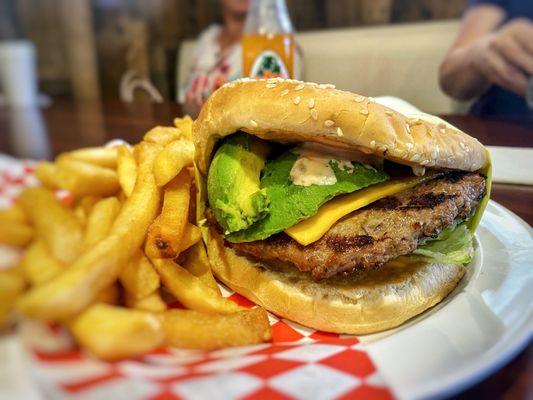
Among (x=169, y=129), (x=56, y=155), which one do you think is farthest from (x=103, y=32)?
(x=56, y=155)

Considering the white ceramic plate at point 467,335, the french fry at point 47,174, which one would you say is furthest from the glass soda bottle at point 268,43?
the french fry at point 47,174

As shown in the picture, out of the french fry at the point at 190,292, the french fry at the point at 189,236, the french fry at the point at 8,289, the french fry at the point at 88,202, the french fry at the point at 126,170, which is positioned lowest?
the french fry at the point at 190,292

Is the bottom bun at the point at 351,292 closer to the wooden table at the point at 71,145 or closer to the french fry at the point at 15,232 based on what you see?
the wooden table at the point at 71,145

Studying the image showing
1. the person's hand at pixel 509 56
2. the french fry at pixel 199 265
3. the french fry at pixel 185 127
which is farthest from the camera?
the person's hand at pixel 509 56

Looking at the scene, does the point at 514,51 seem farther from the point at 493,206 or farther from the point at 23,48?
the point at 23,48

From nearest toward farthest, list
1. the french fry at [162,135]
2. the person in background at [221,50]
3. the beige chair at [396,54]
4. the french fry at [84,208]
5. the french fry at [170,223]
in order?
the french fry at [84,208], the french fry at [170,223], the french fry at [162,135], the beige chair at [396,54], the person in background at [221,50]

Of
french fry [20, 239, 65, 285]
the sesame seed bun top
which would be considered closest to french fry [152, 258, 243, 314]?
the sesame seed bun top
